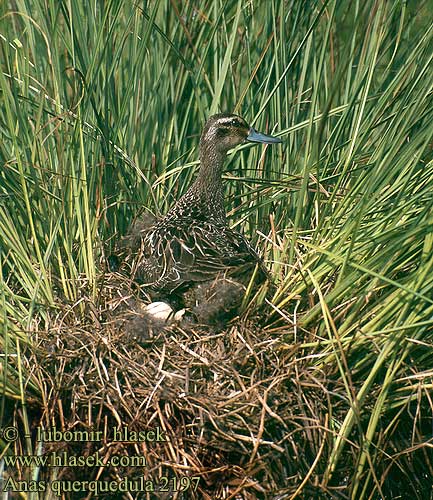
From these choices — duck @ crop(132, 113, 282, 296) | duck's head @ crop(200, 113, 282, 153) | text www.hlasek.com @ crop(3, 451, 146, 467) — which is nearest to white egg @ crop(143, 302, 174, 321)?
duck @ crop(132, 113, 282, 296)

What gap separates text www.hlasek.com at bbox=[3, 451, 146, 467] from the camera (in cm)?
378

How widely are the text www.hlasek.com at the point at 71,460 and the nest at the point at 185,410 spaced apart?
0.02 meters

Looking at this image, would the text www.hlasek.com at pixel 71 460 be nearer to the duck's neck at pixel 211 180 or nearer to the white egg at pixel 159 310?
the white egg at pixel 159 310

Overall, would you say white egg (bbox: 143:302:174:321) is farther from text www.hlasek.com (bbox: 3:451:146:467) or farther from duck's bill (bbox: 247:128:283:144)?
duck's bill (bbox: 247:128:283:144)

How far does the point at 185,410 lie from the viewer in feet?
12.5

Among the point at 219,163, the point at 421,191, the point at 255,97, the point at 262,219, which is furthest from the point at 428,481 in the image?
the point at 255,97

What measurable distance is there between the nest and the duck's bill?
4.01 feet

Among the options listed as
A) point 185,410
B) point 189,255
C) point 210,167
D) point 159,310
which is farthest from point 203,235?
point 185,410

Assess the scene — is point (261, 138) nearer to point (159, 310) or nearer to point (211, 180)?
point (211, 180)

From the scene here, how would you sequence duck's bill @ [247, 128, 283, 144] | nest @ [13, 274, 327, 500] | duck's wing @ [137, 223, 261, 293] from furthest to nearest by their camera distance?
duck's bill @ [247, 128, 283, 144], duck's wing @ [137, 223, 261, 293], nest @ [13, 274, 327, 500]

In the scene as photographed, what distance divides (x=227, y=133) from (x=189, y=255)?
0.81 meters

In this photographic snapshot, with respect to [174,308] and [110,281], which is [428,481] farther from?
[110,281]

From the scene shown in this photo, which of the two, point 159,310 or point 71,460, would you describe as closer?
point 71,460

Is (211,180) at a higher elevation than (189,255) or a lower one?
higher
